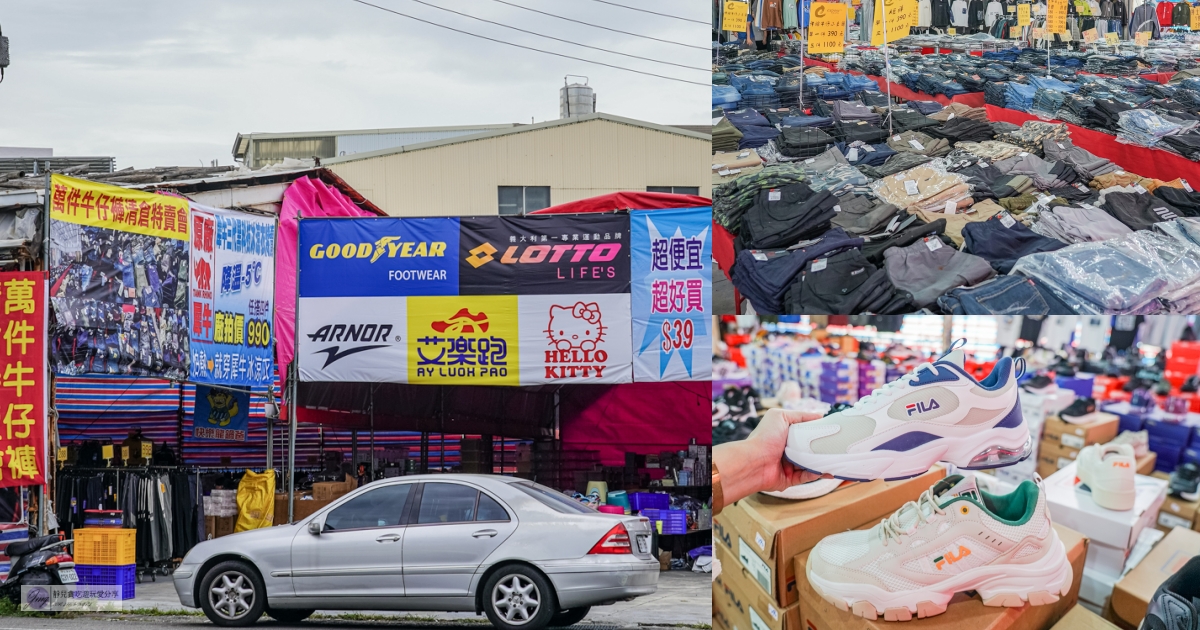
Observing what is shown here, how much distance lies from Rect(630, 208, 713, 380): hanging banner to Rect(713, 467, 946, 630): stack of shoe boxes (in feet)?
17.7

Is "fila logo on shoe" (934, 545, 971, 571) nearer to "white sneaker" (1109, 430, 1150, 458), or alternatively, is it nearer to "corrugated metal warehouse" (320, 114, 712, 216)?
"white sneaker" (1109, 430, 1150, 458)

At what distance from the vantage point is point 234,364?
34.9 ft

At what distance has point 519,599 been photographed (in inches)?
294

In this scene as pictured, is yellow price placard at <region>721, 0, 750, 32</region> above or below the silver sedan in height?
above

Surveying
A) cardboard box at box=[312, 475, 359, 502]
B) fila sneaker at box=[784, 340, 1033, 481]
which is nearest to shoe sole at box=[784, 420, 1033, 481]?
fila sneaker at box=[784, 340, 1033, 481]

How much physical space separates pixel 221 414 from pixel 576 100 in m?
14.7

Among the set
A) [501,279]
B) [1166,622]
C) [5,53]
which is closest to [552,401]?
[501,279]

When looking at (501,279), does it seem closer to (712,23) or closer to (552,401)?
(552,401)

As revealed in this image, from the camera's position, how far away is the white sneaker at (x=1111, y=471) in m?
4.25

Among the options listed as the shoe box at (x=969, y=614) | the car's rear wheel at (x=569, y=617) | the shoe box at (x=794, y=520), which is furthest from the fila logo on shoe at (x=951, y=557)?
the car's rear wheel at (x=569, y=617)

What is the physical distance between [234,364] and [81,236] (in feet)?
6.52

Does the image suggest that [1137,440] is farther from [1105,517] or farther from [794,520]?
[794,520]

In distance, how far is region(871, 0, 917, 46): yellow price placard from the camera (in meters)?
6.12

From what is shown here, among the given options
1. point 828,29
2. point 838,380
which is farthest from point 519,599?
point 828,29
